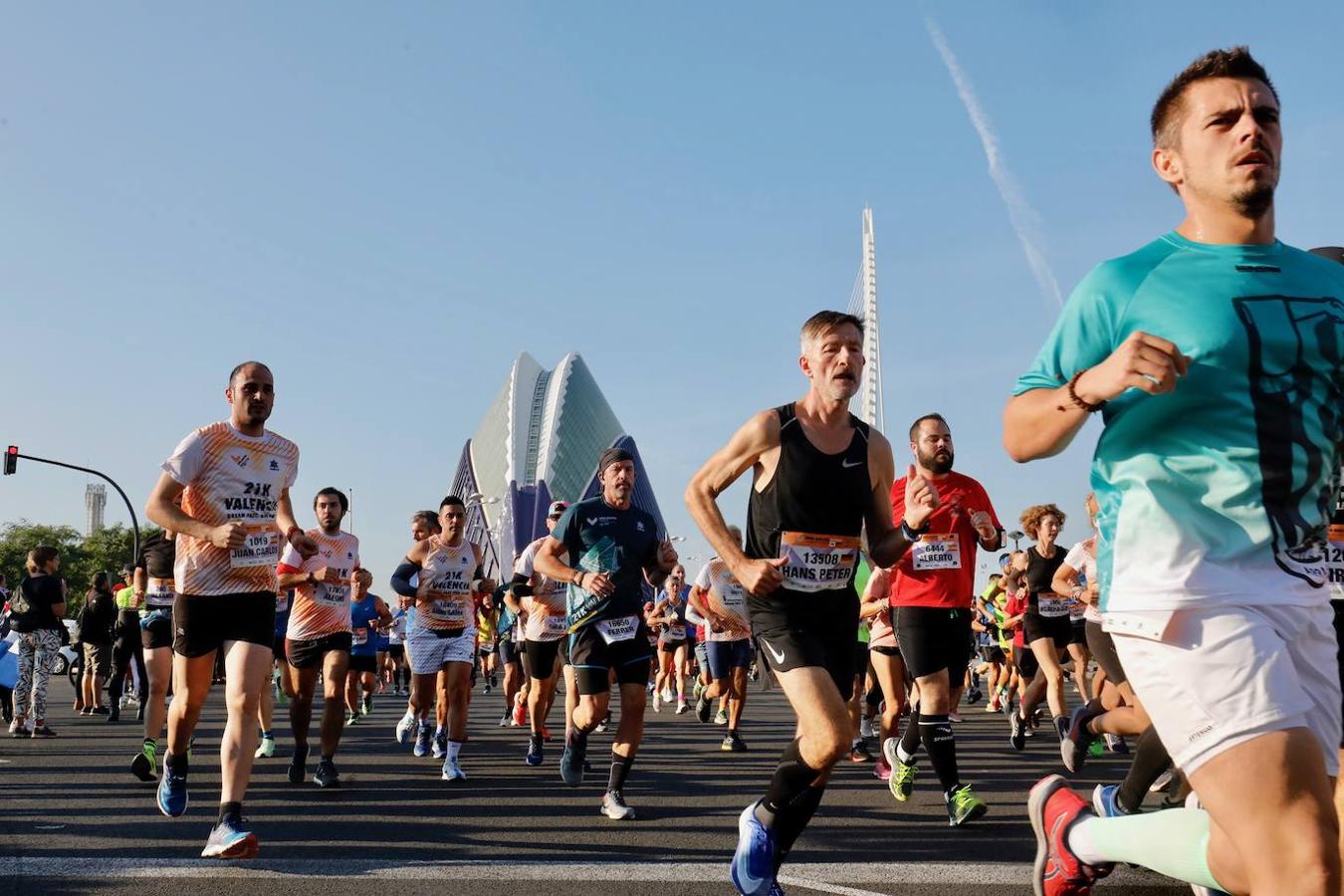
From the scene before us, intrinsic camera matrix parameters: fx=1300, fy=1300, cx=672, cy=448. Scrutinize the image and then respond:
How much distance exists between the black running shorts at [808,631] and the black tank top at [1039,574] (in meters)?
6.60

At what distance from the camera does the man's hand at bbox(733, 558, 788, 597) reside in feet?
15.3

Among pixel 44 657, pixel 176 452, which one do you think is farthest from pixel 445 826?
pixel 44 657

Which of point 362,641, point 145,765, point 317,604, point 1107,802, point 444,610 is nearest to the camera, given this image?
point 1107,802

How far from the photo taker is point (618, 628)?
8.06 meters

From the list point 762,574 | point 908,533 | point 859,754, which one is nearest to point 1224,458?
point 762,574

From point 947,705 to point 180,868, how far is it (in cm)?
397

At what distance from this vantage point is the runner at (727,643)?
12.4 m

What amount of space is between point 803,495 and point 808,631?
0.53 m

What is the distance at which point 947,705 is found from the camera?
712 cm

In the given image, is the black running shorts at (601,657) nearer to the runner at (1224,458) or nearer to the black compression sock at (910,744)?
the black compression sock at (910,744)

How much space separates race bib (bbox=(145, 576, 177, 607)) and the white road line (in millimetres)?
5208

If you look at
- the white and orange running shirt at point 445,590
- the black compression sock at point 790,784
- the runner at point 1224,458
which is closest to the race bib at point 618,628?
the white and orange running shirt at point 445,590

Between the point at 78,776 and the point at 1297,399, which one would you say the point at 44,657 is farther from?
the point at 1297,399

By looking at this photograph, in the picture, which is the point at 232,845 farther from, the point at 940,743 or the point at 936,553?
the point at 936,553
